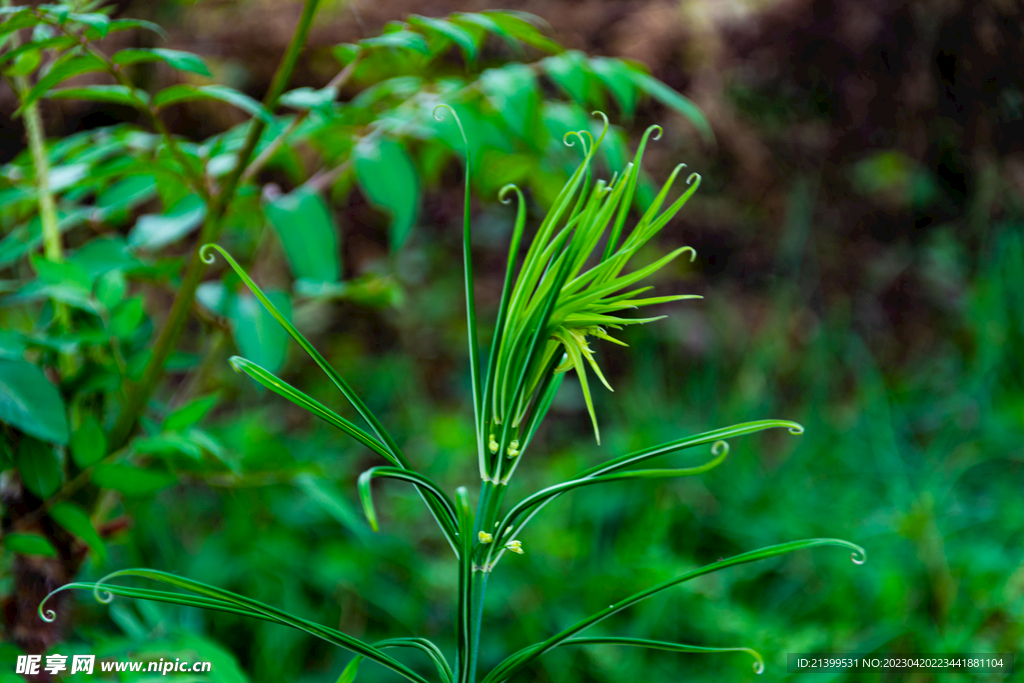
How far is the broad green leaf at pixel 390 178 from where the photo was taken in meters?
0.71

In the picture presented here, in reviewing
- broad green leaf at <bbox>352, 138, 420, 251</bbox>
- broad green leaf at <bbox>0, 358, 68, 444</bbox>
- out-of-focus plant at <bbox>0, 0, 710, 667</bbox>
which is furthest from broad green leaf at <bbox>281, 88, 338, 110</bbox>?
broad green leaf at <bbox>0, 358, 68, 444</bbox>

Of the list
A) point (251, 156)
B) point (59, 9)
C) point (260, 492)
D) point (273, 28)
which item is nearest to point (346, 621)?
point (260, 492)

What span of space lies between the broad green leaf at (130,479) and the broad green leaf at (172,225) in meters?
0.29

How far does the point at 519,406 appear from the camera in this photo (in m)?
0.39

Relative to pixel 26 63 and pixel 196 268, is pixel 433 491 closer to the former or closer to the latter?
pixel 196 268

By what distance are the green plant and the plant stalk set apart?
0.96ft

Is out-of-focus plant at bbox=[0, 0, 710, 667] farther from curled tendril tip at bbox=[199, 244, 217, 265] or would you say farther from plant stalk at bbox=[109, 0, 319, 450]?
curled tendril tip at bbox=[199, 244, 217, 265]

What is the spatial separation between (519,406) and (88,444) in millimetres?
434

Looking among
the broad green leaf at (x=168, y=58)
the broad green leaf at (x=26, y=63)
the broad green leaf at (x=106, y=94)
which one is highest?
the broad green leaf at (x=168, y=58)

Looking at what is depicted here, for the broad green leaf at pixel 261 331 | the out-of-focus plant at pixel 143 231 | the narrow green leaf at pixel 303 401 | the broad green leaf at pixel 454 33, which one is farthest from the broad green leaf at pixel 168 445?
the broad green leaf at pixel 454 33

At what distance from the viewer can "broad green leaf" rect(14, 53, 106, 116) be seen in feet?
1.72

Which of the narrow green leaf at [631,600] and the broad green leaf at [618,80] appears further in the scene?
the broad green leaf at [618,80]

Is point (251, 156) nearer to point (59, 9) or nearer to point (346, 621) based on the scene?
point (59, 9)

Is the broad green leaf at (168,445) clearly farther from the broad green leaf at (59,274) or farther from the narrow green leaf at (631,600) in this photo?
the narrow green leaf at (631,600)
